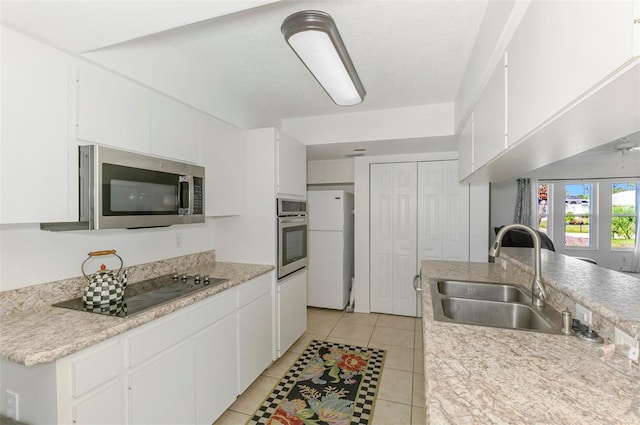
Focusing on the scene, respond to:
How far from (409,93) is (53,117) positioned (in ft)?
8.37

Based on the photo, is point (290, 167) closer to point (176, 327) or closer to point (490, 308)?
point (176, 327)

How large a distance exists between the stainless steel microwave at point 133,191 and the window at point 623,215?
6839 millimetres

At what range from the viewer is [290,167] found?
2902 mm

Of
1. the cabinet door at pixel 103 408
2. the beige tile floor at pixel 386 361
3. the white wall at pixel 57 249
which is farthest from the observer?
the beige tile floor at pixel 386 361

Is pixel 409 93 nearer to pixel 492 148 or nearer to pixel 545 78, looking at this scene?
pixel 492 148

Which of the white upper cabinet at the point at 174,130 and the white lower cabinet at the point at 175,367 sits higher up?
the white upper cabinet at the point at 174,130

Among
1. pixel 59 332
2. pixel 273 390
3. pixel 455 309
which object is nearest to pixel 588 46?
pixel 455 309

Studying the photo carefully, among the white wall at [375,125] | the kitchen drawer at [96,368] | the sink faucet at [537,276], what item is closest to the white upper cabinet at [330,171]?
the white wall at [375,125]

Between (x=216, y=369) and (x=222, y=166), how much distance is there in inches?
60.1

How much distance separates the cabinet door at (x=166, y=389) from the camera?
1410 mm

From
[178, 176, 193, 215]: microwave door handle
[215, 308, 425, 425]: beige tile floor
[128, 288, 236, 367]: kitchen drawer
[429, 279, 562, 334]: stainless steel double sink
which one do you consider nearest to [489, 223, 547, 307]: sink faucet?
[429, 279, 562, 334]: stainless steel double sink

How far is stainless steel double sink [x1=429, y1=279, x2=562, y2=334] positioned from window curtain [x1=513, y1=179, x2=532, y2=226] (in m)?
4.35

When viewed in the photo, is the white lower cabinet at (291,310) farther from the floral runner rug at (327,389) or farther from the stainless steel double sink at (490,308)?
the stainless steel double sink at (490,308)

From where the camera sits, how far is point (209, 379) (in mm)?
1858
